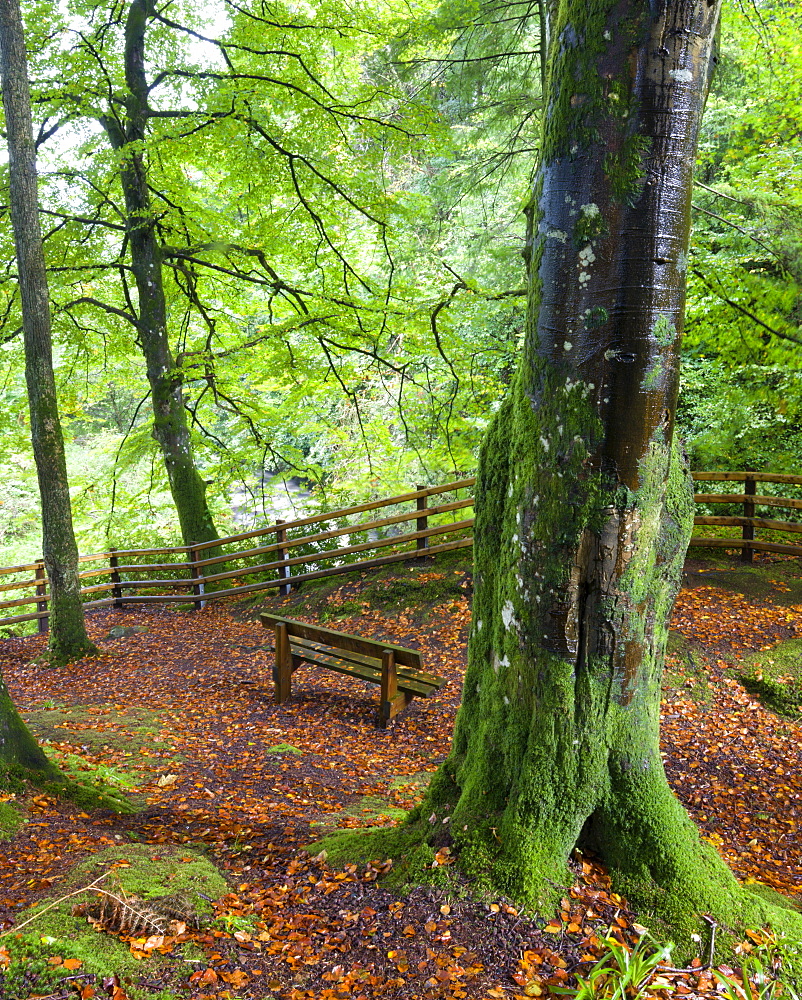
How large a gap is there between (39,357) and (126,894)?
6.85 metres

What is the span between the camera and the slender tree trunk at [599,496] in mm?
2342

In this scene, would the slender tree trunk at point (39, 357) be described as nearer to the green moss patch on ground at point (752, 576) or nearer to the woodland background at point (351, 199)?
the woodland background at point (351, 199)

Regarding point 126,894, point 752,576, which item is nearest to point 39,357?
point 126,894

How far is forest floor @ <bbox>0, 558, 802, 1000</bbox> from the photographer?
7.32 ft

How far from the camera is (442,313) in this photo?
938cm

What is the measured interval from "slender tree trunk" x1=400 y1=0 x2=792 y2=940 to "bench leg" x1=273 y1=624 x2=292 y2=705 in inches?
171

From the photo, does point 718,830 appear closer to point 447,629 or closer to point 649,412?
point 649,412

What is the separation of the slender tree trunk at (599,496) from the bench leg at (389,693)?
10.7 ft

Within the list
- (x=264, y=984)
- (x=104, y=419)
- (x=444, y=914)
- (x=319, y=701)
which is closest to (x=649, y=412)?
(x=444, y=914)

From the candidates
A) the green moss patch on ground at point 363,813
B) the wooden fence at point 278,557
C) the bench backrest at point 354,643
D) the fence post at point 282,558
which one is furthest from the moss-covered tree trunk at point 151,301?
the green moss patch on ground at point 363,813

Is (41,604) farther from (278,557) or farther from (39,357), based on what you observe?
(39,357)

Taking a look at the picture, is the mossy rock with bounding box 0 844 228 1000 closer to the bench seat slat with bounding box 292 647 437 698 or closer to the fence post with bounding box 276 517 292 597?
the bench seat slat with bounding box 292 647 437 698

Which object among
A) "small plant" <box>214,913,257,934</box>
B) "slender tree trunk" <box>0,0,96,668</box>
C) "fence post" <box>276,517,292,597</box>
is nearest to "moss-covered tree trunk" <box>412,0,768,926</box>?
"small plant" <box>214,913,257,934</box>

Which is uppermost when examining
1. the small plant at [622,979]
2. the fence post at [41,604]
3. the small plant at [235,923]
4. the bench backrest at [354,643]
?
the small plant at [622,979]
